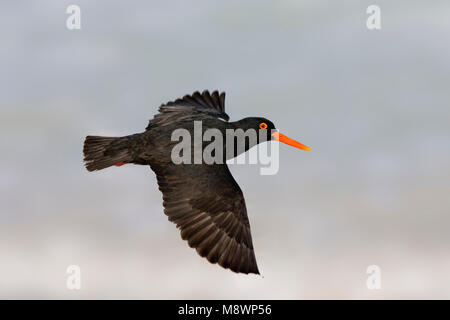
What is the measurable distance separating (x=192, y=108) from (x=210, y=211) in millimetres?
3538

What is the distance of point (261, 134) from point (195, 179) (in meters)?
2.42

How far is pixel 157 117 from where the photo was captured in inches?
524

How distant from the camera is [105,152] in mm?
11867

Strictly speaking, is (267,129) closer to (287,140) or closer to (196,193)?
(287,140)

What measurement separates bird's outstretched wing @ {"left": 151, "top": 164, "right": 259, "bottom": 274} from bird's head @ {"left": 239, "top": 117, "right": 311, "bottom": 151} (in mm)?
1775

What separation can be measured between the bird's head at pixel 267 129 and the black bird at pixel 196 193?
2.39 ft

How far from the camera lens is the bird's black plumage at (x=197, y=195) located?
34.8ft

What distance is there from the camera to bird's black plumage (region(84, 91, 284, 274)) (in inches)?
418

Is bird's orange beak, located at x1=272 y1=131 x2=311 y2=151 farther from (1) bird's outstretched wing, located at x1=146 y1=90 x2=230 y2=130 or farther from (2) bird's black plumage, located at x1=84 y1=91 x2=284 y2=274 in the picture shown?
(2) bird's black plumage, located at x1=84 y1=91 x2=284 y2=274

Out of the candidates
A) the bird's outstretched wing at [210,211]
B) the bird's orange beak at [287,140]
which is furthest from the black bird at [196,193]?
the bird's orange beak at [287,140]

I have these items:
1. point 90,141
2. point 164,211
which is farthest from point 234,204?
point 90,141

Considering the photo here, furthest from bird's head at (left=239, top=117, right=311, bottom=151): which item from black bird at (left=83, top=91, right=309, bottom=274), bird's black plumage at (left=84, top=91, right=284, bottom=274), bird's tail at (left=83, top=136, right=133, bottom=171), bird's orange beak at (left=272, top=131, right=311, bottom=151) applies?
bird's tail at (left=83, top=136, right=133, bottom=171)

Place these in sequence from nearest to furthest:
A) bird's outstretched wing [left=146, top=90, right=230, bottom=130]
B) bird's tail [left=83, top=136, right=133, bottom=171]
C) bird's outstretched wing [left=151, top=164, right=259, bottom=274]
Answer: bird's outstretched wing [left=151, top=164, right=259, bottom=274] → bird's tail [left=83, top=136, right=133, bottom=171] → bird's outstretched wing [left=146, top=90, right=230, bottom=130]

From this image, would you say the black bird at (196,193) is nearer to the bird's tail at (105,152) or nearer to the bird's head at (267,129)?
the bird's tail at (105,152)
